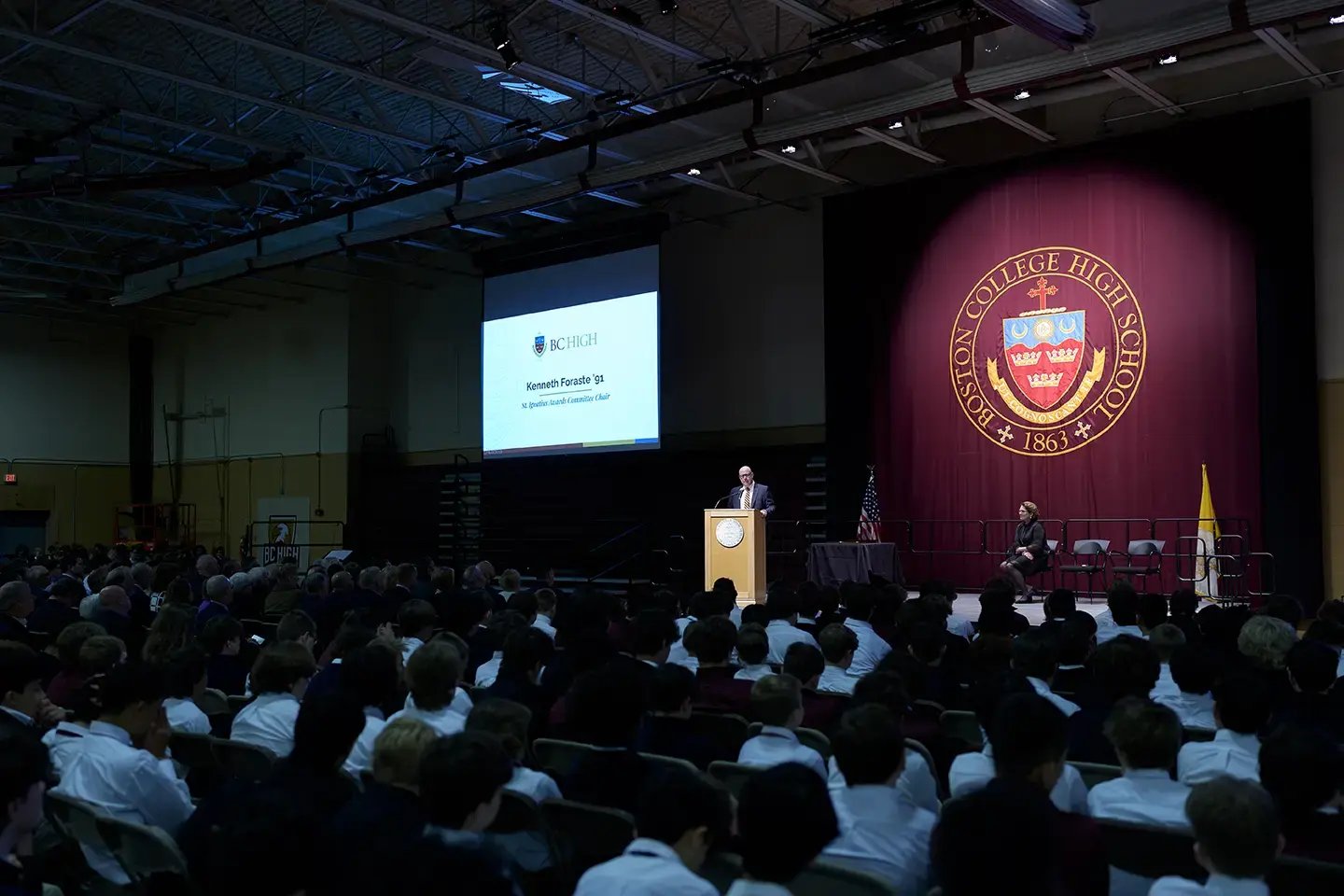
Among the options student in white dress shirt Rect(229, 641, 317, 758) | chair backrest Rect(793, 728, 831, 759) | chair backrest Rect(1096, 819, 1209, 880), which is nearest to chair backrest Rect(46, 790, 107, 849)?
student in white dress shirt Rect(229, 641, 317, 758)

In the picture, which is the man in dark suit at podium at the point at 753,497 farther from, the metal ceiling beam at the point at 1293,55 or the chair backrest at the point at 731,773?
the chair backrest at the point at 731,773

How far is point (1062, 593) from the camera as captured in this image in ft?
22.4

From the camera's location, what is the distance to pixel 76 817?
9.78 ft

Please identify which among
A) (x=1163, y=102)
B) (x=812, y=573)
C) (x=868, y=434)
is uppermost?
(x=1163, y=102)

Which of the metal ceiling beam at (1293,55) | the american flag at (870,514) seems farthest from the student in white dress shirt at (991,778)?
the american flag at (870,514)

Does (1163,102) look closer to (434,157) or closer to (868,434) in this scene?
(868,434)

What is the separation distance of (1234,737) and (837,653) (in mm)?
1824

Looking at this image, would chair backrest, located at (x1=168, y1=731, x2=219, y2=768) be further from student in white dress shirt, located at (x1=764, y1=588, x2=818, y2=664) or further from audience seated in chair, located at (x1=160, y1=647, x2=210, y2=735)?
student in white dress shirt, located at (x1=764, y1=588, x2=818, y2=664)

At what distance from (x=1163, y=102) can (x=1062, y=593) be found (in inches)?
298

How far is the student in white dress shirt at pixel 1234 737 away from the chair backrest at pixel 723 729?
1475 mm

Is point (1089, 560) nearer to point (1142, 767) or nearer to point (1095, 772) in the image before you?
point (1095, 772)

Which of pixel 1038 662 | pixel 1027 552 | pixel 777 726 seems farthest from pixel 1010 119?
pixel 777 726

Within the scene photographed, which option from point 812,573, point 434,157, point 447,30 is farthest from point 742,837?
point 434,157

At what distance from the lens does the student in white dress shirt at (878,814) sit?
8.46ft
